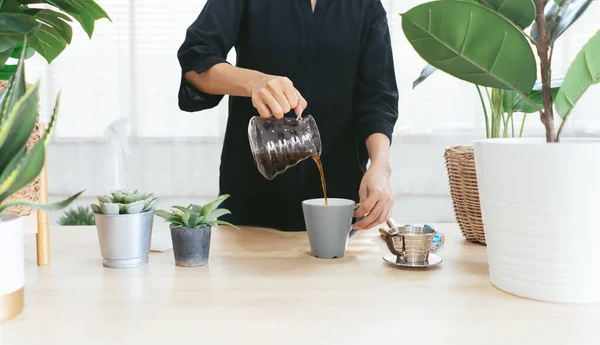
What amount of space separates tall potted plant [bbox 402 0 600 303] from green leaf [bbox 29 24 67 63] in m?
0.71

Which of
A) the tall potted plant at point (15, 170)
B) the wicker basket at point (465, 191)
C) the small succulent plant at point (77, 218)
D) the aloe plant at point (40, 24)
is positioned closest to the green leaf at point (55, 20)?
the aloe plant at point (40, 24)

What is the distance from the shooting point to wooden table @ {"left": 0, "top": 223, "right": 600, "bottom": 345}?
67cm

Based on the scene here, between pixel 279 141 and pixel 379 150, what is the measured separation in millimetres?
436

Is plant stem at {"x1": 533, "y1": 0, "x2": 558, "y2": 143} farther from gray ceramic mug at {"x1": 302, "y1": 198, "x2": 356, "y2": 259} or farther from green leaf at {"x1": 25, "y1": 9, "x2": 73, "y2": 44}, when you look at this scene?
green leaf at {"x1": 25, "y1": 9, "x2": 73, "y2": 44}

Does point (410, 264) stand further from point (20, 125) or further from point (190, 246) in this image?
point (20, 125)

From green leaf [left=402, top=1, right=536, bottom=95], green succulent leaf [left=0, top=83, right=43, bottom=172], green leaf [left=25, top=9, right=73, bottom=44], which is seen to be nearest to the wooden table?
green succulent leaf [left=0, top=83, right=43, bottom=172]

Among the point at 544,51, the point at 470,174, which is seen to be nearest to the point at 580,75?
the point at 544,51

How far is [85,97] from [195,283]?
2.73 metres

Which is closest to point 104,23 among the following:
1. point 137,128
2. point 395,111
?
point 137,128

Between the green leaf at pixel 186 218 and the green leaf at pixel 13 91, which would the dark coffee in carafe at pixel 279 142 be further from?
the green leaf at pixel 13 91

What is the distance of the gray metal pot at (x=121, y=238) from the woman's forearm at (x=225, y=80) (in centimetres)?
38

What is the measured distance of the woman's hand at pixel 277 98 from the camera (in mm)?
1044

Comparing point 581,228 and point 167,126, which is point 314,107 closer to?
point 581,228

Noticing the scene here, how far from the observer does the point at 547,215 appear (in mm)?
772
